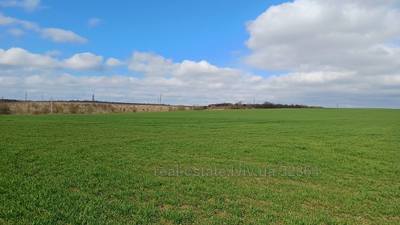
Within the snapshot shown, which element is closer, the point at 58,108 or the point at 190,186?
the point at 190,186

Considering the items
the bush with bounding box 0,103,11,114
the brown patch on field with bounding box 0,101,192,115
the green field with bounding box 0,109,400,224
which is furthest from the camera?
the brown patch on field with bounding box 0,101,192,115

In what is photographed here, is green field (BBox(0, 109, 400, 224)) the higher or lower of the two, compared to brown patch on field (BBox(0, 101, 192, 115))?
lower

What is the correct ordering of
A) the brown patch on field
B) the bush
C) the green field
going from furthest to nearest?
the brown patch on field, the bush, the green field

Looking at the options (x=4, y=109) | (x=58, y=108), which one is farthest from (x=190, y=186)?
(x=58, y=108)

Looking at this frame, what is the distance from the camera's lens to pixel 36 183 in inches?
416

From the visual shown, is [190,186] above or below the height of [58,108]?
below

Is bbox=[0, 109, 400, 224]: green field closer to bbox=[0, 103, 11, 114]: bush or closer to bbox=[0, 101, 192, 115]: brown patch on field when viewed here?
bbox=[0, 103, 11, 114]: bush


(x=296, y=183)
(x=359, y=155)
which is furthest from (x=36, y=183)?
(x=359, y=155)

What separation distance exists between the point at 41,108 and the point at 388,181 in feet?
251

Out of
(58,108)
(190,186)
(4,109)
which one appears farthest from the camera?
(58,108)

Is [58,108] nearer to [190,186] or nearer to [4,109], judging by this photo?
[4,109]

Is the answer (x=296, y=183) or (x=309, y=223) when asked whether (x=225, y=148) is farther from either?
(x=309, y=223)

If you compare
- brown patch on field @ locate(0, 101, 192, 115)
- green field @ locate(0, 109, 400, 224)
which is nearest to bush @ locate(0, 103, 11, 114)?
brown patch on field @ locate(0, 101, 192, 115)

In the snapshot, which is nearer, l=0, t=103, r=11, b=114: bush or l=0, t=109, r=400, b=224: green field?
l=0, t=109, r=400, b=224: green field
